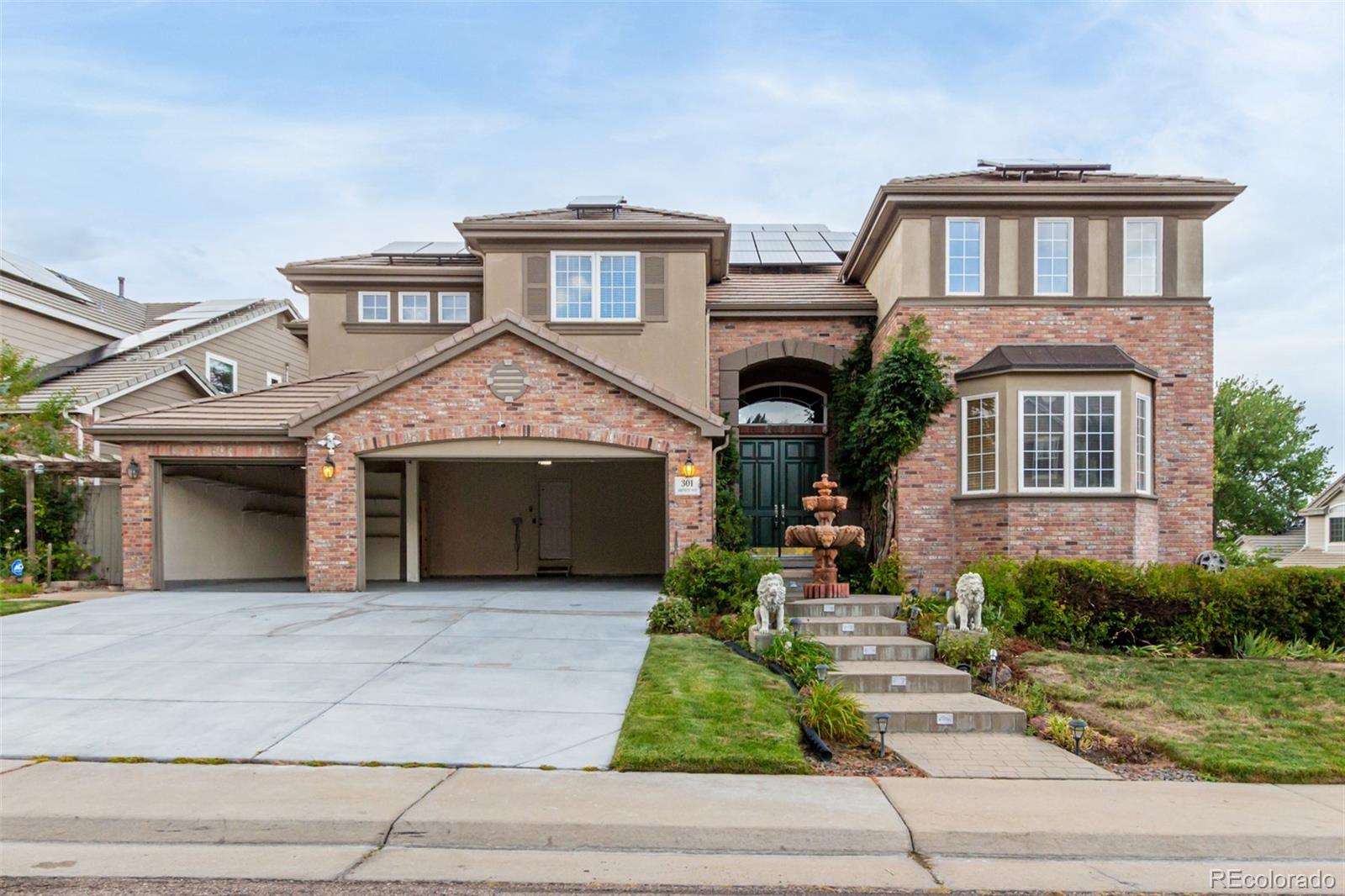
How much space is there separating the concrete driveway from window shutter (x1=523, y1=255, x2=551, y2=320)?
5.92m

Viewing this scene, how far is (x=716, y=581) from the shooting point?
40.1 feet

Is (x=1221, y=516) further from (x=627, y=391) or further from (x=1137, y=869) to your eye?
(x=1137, y=869)

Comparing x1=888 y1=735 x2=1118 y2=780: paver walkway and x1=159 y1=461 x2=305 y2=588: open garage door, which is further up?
x1=159 y1=461 x2=305 y2=588: open garage door

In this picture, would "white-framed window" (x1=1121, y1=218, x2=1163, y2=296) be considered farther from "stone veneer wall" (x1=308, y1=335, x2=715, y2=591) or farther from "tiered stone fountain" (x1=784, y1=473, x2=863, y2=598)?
"stone veneer wall" (x1=308, y1=335, x2=715, y2=591)

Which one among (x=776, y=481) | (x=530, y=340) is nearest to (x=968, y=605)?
(x=776, y=481)

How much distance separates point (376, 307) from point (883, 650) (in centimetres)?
1256

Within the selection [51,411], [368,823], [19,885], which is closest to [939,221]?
[368,823]

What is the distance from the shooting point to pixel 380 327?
17.5 metres

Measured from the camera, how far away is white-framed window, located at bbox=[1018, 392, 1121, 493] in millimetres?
13773

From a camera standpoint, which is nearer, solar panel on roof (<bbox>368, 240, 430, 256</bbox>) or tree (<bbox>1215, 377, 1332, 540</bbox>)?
solar panel on roof (<bbox>368, 240, 430, 256</bbox>)

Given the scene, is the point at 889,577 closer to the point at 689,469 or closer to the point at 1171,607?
the point at 689,469

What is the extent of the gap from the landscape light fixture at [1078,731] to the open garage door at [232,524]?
1257cm

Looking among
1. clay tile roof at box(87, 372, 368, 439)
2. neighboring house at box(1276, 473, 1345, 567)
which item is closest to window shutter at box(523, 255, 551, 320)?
clay tile roof at box(87, 372, 368, 439)

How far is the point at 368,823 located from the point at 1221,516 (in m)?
38.4
